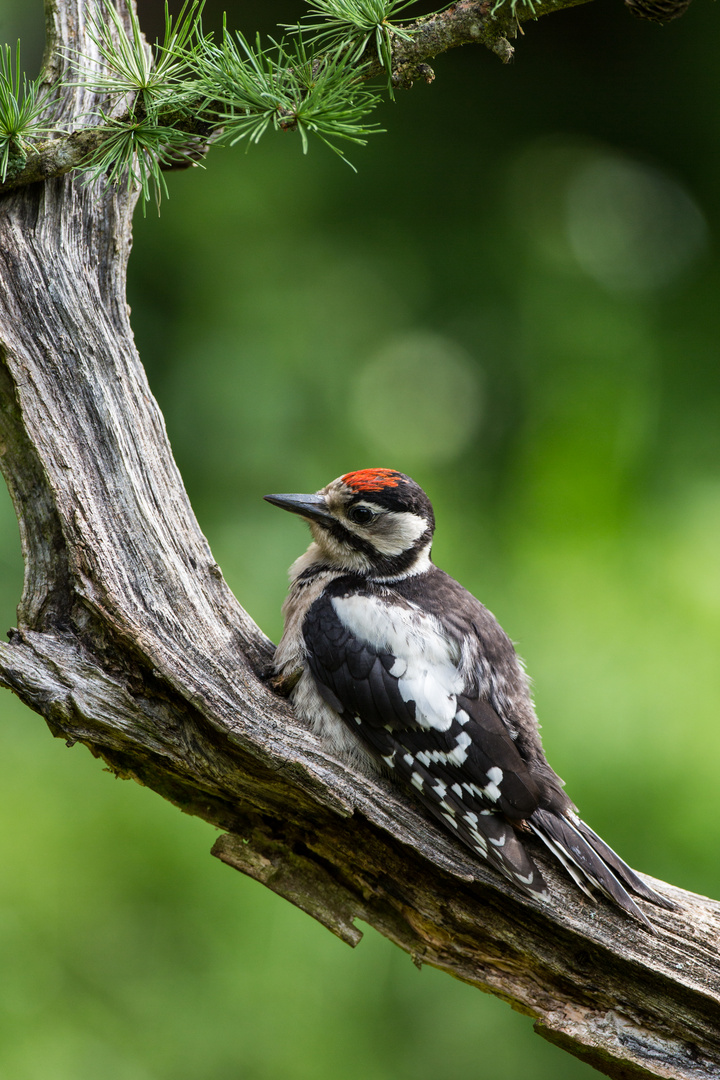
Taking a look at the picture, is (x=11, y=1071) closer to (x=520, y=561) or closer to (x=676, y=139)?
(x=520, y=561)

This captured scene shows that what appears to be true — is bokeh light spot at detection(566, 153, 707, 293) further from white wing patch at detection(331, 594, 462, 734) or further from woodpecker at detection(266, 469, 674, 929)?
white wing patch at detection(331, 594, 462, 734)

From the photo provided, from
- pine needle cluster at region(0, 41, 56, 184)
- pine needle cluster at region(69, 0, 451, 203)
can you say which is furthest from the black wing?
pine needle cluster at region(0, 41, 56, 184)

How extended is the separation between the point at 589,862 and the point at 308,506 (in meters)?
0.86

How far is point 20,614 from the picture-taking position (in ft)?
4.80

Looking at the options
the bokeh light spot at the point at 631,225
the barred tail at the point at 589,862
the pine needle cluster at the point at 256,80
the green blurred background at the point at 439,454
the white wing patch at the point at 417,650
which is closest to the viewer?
the pine needle cluster at the point at 256,80

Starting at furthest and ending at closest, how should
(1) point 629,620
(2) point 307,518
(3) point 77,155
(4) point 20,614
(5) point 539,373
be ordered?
(5) point 539,373
(1) point 629,620
(2) point 307,518
(4) point 20,614
(3) point 77,155

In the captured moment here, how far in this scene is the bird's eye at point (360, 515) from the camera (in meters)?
1.76

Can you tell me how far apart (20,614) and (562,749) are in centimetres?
169

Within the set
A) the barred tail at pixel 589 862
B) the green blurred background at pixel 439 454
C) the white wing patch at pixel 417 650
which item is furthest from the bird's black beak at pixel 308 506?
the green blurred background at pixel 439 454

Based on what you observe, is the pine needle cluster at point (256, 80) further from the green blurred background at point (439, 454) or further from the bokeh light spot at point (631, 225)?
the bokeh light spot at point (631, 225)

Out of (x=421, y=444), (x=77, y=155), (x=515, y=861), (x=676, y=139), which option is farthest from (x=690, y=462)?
(x=77, y=155)

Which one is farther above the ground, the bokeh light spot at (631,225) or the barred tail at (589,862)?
the bokeh light spot at (631,225)

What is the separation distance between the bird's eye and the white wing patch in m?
0.17

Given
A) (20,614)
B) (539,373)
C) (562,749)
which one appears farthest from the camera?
(539,373)
